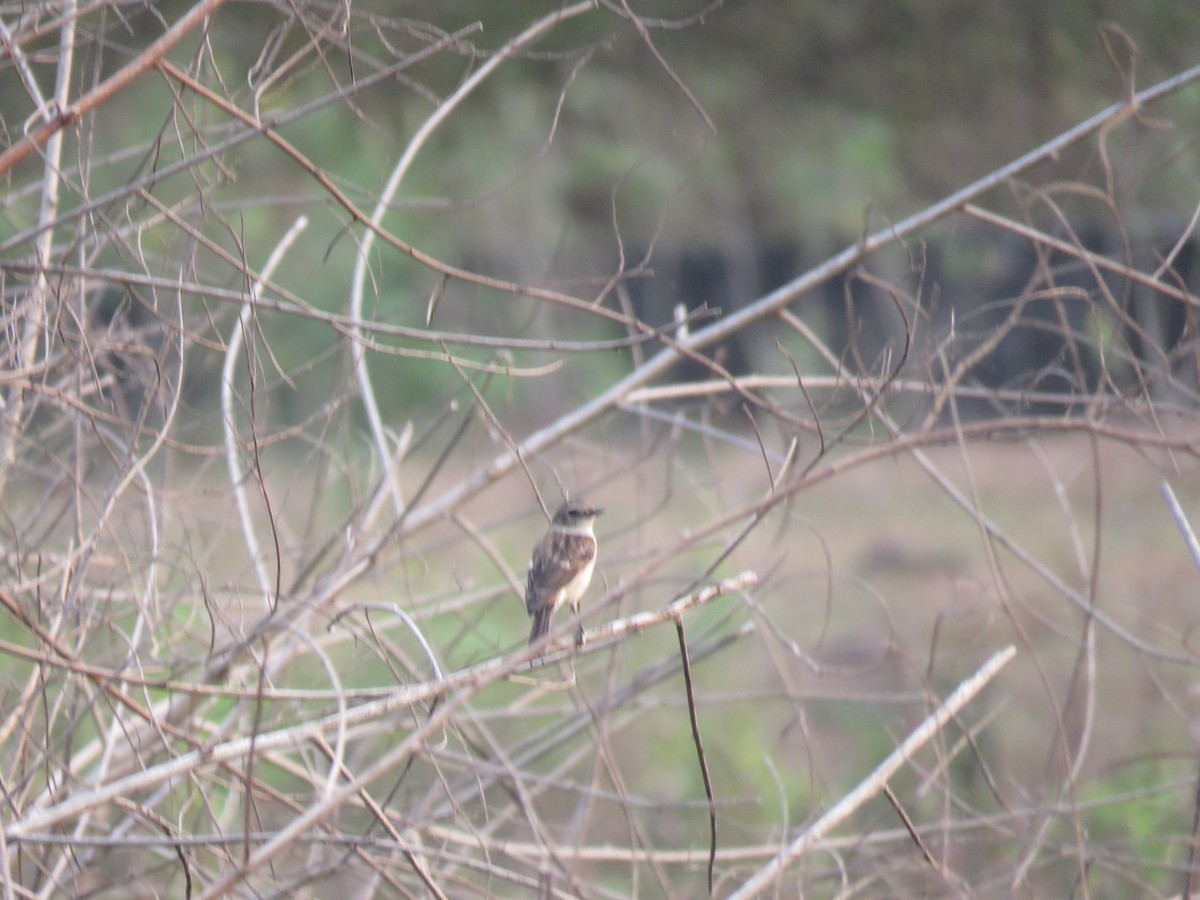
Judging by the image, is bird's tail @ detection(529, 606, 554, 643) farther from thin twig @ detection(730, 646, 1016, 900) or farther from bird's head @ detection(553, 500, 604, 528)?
thin twig @ detection(730, 646, 1016, 900)

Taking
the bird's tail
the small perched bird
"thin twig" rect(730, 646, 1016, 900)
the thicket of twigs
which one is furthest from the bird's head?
"thin twig" rect(730, 646, 1016, 900)

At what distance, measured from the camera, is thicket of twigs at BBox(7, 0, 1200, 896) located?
2.65 metres

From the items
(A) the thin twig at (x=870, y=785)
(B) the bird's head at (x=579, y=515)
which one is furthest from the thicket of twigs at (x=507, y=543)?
(B) the bird's head at (x=579, y=515)

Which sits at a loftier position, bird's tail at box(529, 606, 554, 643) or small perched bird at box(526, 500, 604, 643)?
small perched bird at box(526, 500, 604, 643)

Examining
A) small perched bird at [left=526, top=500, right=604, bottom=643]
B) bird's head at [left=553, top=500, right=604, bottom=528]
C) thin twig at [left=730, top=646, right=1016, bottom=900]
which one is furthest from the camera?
small perched bird at [left=526, top=500, right=604, bottom=643]

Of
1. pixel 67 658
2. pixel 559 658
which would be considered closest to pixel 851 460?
pixel 559 658

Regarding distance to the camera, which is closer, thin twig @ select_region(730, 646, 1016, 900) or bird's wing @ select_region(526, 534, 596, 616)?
thin twig @ select_region(730, 646, 1016, 900)

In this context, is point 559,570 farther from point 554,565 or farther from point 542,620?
point 542,620

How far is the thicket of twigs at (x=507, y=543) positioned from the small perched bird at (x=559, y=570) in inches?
7.5

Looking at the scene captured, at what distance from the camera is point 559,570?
15.0 feet

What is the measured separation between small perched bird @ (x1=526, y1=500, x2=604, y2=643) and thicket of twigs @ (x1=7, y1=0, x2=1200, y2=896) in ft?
0.62

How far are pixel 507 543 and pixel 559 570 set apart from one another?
7.24 meters

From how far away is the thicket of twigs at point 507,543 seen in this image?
2646mm

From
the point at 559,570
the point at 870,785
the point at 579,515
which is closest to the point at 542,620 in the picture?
the point at 559,570
